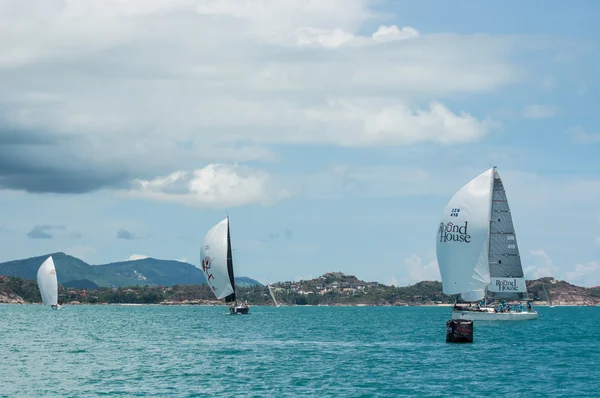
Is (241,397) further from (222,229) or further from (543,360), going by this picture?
(222,229)

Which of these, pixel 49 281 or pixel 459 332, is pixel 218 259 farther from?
pixel 49 281

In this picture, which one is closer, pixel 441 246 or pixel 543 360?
pixel 543 360

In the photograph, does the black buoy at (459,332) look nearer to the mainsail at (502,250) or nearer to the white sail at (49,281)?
A: the mainsail at (502,250)

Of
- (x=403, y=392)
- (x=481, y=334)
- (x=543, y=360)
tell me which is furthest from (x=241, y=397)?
(x=481, y=334)

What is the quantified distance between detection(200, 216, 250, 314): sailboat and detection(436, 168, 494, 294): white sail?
144 ft

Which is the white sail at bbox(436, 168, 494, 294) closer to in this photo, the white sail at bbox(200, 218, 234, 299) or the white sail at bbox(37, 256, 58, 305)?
the white sail at bbox(200, 218, 234, 299)

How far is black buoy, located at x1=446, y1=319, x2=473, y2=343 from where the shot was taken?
70.2 meters

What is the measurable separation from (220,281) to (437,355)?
7477cm

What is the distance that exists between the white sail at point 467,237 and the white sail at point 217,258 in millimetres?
43993

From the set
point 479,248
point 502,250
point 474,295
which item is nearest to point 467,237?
point 479,248

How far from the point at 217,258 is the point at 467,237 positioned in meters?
48.7

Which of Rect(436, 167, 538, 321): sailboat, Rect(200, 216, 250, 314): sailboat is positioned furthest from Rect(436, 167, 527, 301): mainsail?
Rect(200, 216, 250, 314): sailboat

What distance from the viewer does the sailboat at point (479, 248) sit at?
9525 centimetres

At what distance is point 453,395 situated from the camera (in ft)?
135
